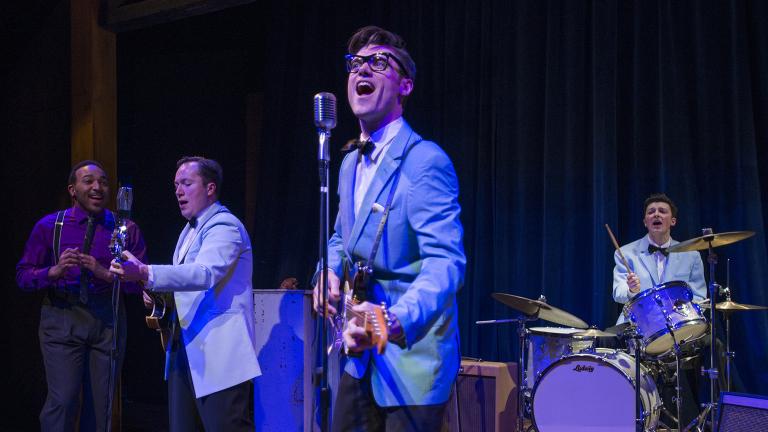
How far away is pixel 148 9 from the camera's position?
6656 millimetres

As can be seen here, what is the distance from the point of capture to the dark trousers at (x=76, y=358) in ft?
15.0

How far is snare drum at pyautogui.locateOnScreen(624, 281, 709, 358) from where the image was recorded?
200 inches

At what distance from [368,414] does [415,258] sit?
0.50 metres

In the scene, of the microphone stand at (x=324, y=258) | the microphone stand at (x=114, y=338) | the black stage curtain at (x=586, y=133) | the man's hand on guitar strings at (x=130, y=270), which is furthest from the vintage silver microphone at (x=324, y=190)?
the black stage curtain at (x=586, y=133)

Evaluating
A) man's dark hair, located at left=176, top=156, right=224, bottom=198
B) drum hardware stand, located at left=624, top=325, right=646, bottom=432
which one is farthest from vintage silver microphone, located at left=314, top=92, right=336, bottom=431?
drum hardware stand, located at left=624, top=325, right=646, bottom=432

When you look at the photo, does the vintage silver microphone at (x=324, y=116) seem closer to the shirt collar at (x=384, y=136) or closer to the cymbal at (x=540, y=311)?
the shirt collar at (x=384, y=136)

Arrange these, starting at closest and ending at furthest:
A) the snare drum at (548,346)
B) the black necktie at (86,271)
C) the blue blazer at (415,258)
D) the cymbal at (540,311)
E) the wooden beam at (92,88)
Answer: the blue blazer at (415,258), the black necktie at (86,271), the cymbal at (540,311), the snare drum at (548,346), the wooden beam at (92,88)

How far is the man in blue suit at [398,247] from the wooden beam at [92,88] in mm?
4698

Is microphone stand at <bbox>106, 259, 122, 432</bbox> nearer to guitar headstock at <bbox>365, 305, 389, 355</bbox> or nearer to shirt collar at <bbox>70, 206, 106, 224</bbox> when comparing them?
shirt collar at <bbox>70, 206, 106, 224</bbox>

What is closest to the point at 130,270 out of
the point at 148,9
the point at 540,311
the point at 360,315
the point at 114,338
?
the point at 114,338

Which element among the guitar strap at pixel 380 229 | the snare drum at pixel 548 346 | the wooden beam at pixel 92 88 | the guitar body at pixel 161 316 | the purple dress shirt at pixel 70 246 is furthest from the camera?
the wooden beam at pixel 92 88

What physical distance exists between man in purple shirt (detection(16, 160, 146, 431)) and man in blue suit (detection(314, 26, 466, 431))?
111 inches

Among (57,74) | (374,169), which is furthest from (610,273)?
(57,74)

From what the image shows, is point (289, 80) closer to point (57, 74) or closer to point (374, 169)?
point (57, 74)
